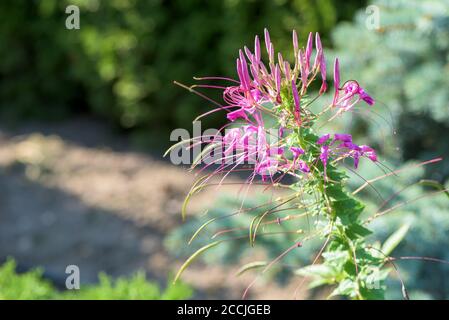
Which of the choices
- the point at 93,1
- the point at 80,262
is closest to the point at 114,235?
the point at 80,262

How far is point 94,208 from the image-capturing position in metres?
4.68

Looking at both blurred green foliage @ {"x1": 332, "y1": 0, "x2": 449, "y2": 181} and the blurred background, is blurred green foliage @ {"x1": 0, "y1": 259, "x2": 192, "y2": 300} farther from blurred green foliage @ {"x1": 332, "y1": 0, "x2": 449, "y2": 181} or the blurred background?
blurred green foliage @ {"x1": 332, "y1": 0, "x2": 449, "y2": 181}

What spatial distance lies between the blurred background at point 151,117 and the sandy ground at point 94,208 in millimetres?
11

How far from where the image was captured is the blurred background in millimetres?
2977

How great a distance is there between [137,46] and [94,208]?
1362 mm

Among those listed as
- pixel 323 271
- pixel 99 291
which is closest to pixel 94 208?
pixel 99 291

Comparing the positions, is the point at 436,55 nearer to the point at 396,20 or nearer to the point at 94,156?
the point at 396,20

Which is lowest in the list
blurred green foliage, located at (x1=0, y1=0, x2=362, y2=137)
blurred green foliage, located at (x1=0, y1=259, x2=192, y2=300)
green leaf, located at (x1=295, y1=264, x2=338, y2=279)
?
green leaf, located at (x1=295, y1=264, x2=338, y2=279)

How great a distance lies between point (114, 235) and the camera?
14.4 ft

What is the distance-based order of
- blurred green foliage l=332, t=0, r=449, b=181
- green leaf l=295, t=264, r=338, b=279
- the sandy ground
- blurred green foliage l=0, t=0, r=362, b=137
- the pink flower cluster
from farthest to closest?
blurred green foliage l=0, t=0, r=362, b=137 < the sandy ground < blurred green foliage l=332, t=0, r=449, b=181 < green leaf l=295, t=264, r=338, b=279 < the pink flower cluster

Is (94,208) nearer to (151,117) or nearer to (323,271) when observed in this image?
(151,117)

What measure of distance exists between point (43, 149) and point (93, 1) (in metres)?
1.28

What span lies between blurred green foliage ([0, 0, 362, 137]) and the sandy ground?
41 cm

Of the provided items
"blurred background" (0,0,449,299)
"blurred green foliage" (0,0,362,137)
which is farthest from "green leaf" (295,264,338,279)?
"blurred green foliage" (0,0,362,137)
